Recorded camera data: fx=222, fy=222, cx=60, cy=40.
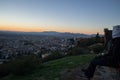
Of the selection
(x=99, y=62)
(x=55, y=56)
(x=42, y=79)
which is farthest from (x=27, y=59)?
(x=55, y=56)

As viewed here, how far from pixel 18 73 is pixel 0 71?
118 inches

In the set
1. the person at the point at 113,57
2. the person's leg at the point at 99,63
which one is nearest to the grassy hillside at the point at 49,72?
the person's leg at the point at 99,63

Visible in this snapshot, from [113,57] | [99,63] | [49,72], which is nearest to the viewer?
[113,57]

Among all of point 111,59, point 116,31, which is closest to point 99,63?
point 111,59

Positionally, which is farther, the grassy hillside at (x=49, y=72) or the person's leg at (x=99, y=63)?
the grassy hillside at (x=49, y=72)

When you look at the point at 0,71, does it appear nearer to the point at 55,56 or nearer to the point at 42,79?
the point at 42,79

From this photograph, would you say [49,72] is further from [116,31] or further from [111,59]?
[116,31]

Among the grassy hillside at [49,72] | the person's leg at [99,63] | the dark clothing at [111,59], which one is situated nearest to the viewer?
the dark clothing at [111,59]

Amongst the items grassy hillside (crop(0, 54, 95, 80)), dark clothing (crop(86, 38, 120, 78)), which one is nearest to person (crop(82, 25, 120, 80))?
dark clothing (crop(86, 38, 120, 78))

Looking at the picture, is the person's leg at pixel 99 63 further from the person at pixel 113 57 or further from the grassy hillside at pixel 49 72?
the grassy hillside at pixel 49 72

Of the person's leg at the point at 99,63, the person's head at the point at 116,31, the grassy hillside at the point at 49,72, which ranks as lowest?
the grassy hillside at the point at 49,72

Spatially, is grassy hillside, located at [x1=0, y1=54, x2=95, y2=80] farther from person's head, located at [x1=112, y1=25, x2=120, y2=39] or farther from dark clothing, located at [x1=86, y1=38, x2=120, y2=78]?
person's head, located at [x1=112, y1=25, x2=120, y2=39]

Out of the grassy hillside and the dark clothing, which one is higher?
the dark clothing

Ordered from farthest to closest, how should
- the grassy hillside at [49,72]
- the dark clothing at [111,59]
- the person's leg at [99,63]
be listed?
the grassy hillside at [49,72]
the person's leg at [99,63]
the dark clothing at [111,59]
